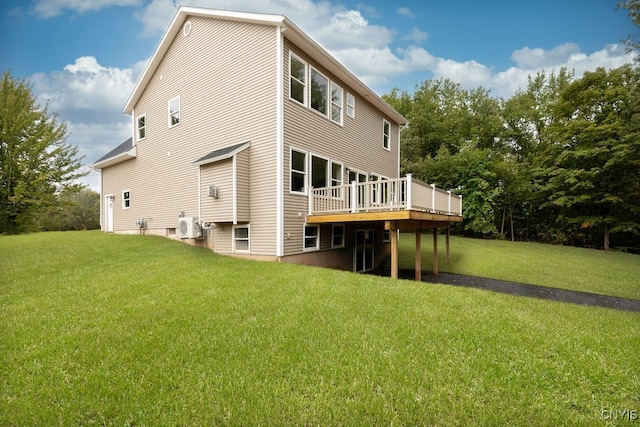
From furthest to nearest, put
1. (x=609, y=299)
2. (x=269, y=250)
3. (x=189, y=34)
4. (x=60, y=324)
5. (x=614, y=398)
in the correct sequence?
(x=189, y=34), (x=269, y=250), (x=609, y=299), (x=60, y=324), (x=614, y=398)

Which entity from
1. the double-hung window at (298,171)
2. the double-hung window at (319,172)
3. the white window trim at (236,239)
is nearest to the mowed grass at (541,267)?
the double-hung window at (319,172)

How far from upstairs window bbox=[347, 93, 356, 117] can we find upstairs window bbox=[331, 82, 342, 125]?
65 centimetres

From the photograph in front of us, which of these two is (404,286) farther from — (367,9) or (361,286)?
(367,9)

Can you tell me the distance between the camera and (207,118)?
11102mm

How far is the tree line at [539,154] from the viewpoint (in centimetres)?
1867

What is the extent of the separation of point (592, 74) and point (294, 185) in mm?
23110

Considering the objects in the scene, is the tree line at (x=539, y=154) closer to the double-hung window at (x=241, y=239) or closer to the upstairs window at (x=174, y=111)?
the double-hung window at (x=241, y=239)

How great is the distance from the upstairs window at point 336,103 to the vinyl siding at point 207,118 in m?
3.01

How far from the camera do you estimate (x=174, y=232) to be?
12.2 meters

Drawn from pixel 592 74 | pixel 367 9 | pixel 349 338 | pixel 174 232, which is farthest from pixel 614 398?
pixel 592 74

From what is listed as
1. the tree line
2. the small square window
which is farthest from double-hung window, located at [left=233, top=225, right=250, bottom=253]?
the tree line

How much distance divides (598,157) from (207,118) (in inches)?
926

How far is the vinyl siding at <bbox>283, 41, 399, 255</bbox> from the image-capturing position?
30.5 ft

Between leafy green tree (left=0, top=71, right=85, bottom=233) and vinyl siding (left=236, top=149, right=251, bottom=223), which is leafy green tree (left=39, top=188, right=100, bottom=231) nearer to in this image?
leafy green tree (left=0, top=71, right=85, bottom=233)
